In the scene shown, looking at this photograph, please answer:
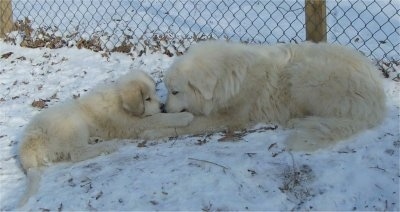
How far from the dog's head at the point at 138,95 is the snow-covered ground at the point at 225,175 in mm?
303

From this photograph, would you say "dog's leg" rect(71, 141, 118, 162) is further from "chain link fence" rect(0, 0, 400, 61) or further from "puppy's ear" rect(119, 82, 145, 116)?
"chain link fence" rect(0, 0, 400, 61)

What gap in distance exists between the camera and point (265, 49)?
458cm

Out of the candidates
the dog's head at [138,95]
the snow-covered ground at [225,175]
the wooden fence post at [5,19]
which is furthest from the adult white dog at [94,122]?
the wooden fence post at [5,19]

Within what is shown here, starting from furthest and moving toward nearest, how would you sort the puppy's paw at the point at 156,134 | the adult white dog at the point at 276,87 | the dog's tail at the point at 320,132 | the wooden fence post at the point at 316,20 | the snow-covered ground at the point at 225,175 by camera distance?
1. the wooden fence post at the point at 316,20
2. the puppy's paw at the point at 156,134
3. the adult white dog at the point at 276,87
4. the dog's tail at the point at 320,132
5. the snow-covered ground at the point at 225,175

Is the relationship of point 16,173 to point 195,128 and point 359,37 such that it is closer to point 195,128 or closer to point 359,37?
point 195,128

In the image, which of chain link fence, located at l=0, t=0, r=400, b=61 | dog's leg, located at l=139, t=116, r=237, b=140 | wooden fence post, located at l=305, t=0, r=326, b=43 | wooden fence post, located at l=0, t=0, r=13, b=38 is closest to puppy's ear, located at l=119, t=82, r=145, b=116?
dog's leg, located at l=139, t=116, r=237, b=140

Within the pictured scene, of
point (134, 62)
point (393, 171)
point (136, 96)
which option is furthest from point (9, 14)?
point (393, 171)

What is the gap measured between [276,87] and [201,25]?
2875 millimetres

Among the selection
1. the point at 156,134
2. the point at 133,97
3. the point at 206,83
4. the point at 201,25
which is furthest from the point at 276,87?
the point at 201,25

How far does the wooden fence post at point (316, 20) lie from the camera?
5.54m

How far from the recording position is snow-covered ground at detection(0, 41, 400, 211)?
318cm

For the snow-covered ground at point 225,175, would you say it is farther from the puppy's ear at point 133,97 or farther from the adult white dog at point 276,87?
the puppy's ear at point 133,97

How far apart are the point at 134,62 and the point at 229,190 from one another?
10.4 feet

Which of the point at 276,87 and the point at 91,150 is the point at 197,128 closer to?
the point at 276,87
